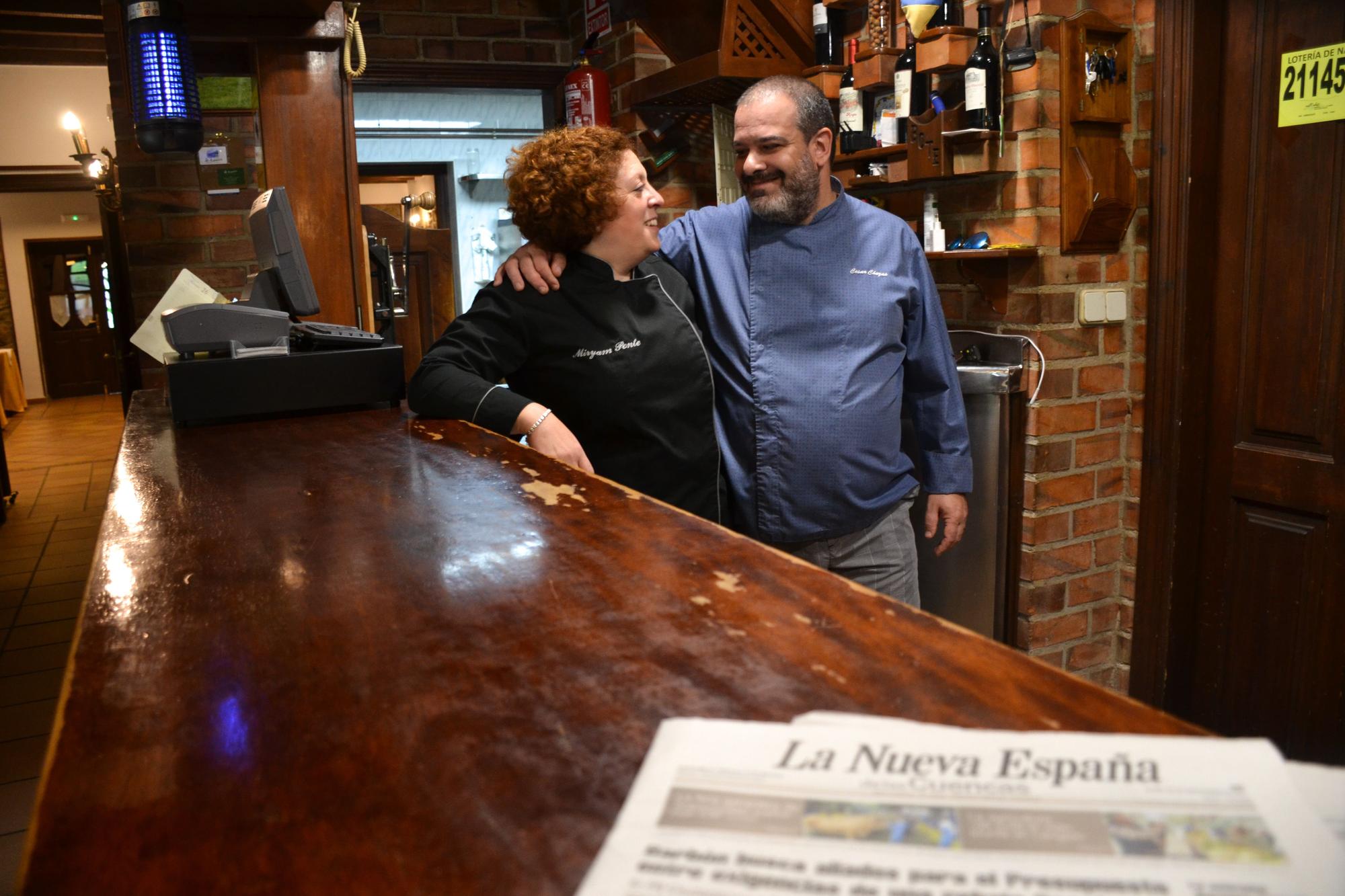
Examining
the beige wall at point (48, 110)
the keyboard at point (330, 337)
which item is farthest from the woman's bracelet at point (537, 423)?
the beige wall at point (48, 110)

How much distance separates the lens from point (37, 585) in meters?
4.64

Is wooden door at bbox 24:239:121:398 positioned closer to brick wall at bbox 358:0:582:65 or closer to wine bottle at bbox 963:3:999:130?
brick wall at bbox 358:0:582:65

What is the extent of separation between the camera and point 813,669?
696mm

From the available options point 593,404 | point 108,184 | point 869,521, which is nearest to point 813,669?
point 593,404

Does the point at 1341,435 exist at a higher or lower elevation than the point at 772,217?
lower

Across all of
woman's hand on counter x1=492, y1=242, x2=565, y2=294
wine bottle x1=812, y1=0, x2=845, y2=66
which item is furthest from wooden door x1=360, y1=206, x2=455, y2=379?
woman's hand on counter x1=492, y1=242, x2=565, y2=294

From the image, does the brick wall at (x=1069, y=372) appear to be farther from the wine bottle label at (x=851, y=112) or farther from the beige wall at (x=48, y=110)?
the beige wall at (x=48, y=110)

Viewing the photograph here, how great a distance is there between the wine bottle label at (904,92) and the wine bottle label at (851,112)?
0.56 feet

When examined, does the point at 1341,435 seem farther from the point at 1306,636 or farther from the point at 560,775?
the point at 560,775

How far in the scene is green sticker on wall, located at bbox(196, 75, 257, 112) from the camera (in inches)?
130

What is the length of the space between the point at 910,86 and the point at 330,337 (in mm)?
1609

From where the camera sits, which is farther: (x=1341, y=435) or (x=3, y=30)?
(x=3, y=30)

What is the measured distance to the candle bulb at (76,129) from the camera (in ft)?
25.4

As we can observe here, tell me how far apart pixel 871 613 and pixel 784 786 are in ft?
0.94
